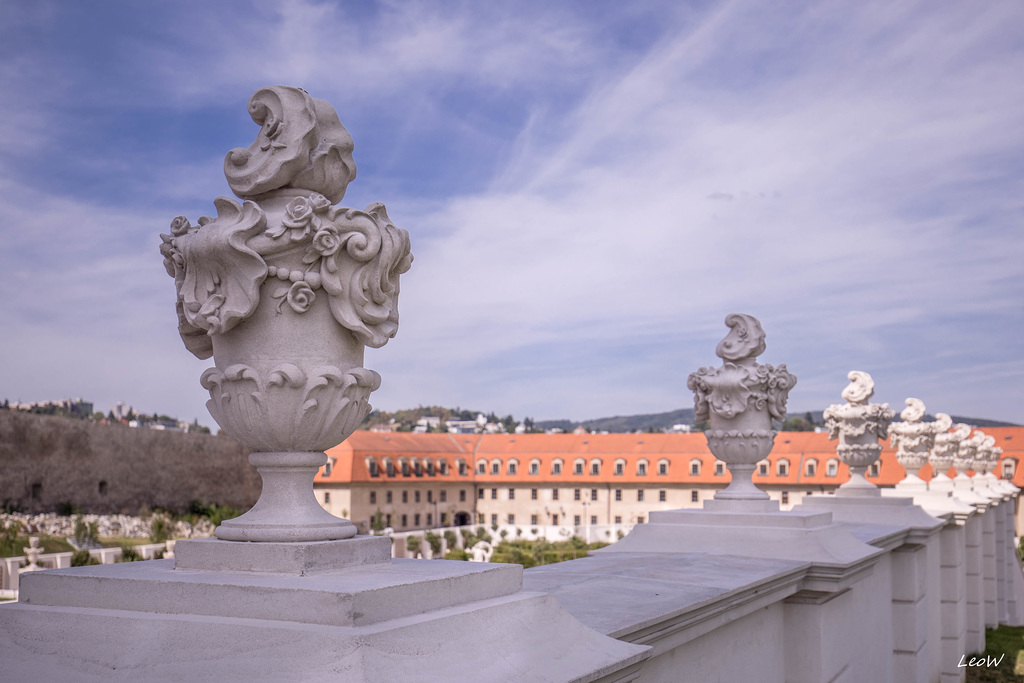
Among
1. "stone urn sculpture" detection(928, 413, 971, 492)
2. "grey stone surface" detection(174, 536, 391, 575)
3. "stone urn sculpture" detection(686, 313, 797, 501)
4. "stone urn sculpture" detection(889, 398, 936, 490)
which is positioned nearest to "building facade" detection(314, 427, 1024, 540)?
"stone urn sculpture" detection(928, 413, 971, 492)

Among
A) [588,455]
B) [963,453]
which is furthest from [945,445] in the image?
[588,455]

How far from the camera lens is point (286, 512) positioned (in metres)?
2.66

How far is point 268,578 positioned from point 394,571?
0.40 metres

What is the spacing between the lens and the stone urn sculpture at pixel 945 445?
1545cm

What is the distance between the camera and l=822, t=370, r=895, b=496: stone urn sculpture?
10305mm

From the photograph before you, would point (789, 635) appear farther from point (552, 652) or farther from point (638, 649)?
point (552, 652)

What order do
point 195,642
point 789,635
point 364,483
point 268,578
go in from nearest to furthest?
point 195,642, point 268,578, point 789,635, point 364,483

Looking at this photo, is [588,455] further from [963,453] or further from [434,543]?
[963,453]

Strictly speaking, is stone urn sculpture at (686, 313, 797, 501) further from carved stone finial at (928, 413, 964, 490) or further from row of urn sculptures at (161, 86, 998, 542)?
carved stone finial at (928, 413, 964, 490)

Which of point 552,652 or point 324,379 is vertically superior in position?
point 324,379

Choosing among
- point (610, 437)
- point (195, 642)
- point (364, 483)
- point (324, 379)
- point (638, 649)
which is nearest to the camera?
point (195, 642)

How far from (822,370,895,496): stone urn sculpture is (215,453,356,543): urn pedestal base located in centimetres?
884

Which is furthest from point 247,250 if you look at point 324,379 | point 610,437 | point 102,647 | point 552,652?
point 610,437

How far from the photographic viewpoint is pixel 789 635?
5703mm
